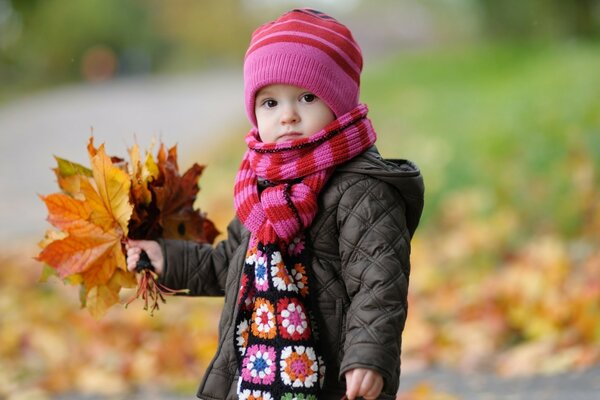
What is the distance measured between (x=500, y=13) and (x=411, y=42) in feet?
38.4

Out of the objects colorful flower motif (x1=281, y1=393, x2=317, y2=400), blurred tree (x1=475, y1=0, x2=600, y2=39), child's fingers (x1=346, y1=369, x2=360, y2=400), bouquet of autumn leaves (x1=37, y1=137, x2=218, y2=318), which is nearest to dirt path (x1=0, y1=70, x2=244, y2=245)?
blurred tree (x1=475, y1=0, x2=600, y2=39)

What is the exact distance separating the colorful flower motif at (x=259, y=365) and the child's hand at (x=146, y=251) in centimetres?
41

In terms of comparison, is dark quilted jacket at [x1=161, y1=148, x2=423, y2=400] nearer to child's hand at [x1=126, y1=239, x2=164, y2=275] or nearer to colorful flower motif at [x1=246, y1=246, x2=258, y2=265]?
colorful flower motif at [x1=246, y1=246, x2=258, y2=265]

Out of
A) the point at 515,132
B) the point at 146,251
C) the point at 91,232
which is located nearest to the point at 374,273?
the point at 146,251

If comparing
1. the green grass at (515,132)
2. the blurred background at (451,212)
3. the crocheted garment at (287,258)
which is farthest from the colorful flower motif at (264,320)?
the green grass at (515,132)

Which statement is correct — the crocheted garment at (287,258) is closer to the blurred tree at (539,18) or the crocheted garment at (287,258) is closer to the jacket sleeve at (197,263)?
the jacket sleeve at (197,263)

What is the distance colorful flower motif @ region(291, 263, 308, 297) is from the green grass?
4.01 m

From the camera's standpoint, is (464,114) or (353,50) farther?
(464,114)

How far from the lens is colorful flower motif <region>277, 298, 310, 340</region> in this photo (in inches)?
91.8

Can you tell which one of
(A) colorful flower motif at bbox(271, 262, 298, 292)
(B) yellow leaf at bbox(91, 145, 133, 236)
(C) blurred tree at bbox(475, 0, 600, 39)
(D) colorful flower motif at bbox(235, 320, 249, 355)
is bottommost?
(D) colorful flower motif at bbox(235, 320, 249, 355)

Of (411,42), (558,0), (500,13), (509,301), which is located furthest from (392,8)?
(509,301)

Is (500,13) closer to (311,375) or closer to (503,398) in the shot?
(503,398)

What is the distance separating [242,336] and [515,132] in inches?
213

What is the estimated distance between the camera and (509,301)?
507 cm
